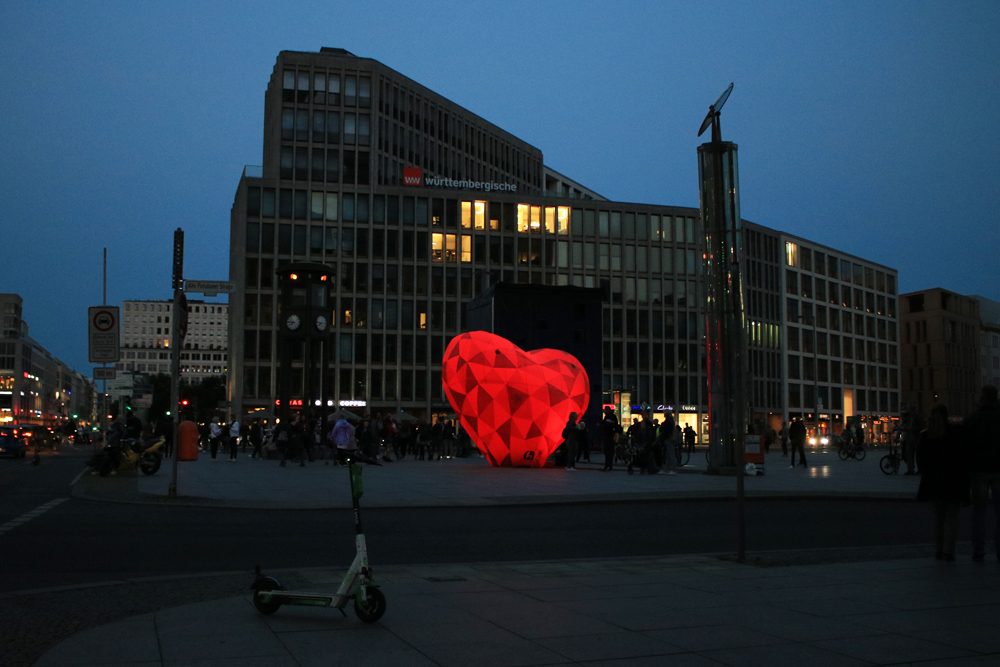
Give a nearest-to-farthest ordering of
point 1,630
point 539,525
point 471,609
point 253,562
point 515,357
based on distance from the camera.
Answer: point 1,630 < point 471,609 < point 253,562 < point 539,525 < point 515,357

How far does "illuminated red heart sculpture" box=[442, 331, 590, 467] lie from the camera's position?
30.8m

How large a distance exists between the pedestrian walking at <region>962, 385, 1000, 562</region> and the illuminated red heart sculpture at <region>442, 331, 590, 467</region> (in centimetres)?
2093

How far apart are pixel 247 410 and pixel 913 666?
76.5 m

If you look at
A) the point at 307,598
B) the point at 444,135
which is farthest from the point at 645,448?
the point at 444,135

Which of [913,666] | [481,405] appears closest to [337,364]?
[481,405]

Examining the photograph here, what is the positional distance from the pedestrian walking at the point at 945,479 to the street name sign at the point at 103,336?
49.5ft

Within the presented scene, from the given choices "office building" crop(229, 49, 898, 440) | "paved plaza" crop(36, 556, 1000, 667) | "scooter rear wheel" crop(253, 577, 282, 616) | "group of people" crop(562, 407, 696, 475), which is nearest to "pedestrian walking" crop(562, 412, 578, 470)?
"group of people" crop(562, 407, 696, 475)

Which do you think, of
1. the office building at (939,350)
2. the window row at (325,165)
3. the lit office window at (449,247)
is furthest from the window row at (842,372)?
the window row at (325,165)

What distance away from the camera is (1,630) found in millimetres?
6488

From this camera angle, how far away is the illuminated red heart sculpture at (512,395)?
101 feet

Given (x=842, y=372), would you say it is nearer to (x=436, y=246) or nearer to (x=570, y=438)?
(x=436, y=246)

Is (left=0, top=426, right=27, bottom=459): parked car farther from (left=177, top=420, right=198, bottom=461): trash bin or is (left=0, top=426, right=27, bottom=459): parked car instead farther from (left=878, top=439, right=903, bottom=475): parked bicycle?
(left=878, top=439, right=903, bottom=475): parked bicycle

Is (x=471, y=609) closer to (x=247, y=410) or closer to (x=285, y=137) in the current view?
(x=247, y=410)

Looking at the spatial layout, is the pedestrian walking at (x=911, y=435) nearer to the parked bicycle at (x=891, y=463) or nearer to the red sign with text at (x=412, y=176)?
the parked bicycle at (x=891, y=463)
